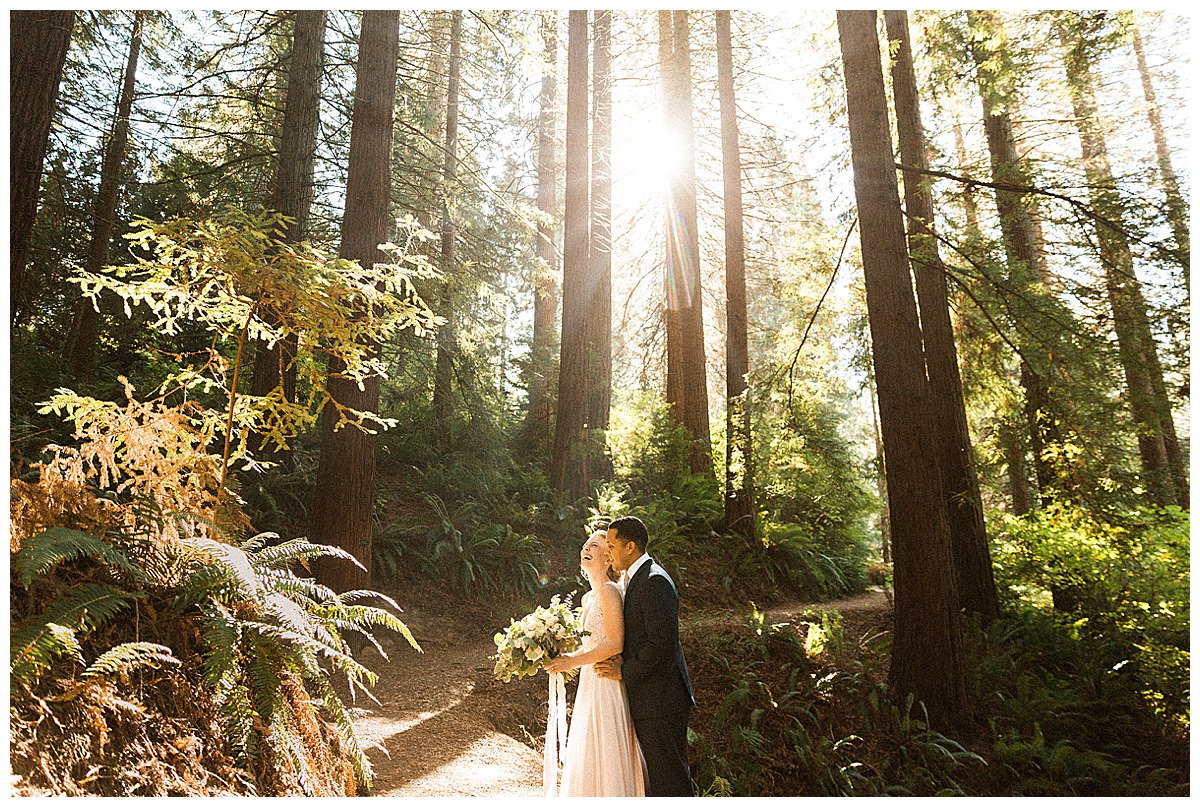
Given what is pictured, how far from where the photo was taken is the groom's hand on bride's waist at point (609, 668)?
390cm

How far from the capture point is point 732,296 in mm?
12031

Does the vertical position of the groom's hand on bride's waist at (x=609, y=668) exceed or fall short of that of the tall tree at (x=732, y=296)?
it falls short

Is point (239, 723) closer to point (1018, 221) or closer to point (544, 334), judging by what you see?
point (1018, 221)

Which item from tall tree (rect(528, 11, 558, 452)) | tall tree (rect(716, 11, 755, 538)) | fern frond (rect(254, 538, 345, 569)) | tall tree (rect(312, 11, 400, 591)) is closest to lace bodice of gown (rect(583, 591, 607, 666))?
fern frond (rect(254, 538, 345, 569))

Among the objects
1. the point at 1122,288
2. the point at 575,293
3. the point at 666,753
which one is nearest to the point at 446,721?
the point at 666,753

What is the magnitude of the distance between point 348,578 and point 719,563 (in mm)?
5886

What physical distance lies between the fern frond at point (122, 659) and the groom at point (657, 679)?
2.25 meters

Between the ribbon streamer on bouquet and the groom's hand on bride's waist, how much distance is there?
0.25 m

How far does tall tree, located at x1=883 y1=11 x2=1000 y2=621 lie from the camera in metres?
7.91

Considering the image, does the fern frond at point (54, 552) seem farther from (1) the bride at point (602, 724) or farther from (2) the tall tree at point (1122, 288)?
(2) the tall tree at point (1122, 288)

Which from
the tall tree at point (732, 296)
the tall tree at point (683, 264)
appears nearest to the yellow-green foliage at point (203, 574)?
the tall tree at point (732, 296)

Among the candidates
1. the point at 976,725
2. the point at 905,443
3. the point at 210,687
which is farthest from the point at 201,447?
the point at 976,725

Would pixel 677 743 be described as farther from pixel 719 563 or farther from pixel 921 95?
pixel 921 95

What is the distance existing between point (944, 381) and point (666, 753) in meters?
6.28
